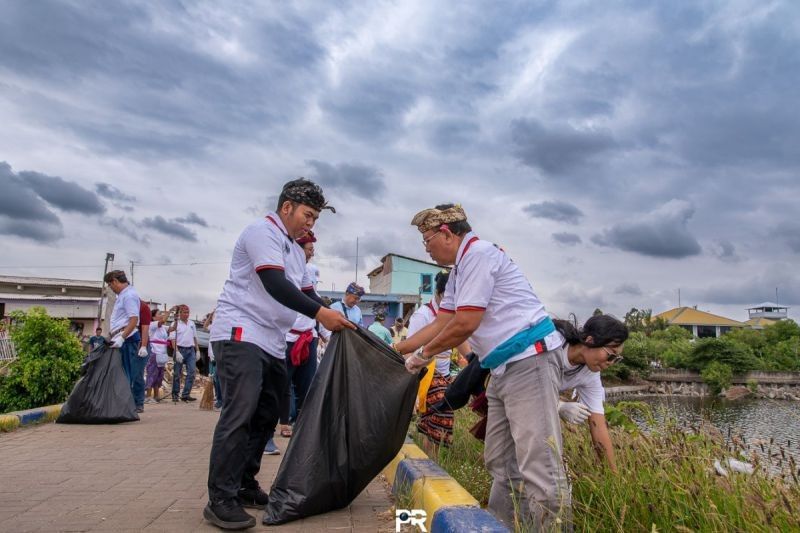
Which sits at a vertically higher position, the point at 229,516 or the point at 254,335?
the point at 254,335

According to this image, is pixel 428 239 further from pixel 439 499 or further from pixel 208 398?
pixel 208 398

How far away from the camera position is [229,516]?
331 cm

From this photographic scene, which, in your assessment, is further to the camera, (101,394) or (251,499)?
(101,394)

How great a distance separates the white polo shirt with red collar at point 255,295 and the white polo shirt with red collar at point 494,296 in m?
1.08

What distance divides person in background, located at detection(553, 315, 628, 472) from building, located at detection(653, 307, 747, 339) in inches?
3460

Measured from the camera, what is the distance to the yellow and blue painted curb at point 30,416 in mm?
7074

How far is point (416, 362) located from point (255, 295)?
105 cm

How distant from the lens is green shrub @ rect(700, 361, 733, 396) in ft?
185

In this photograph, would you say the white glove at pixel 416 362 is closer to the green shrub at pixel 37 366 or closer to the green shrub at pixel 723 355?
Result: the green shrub at pixel 37 366

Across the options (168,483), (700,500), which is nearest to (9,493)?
(168,483)

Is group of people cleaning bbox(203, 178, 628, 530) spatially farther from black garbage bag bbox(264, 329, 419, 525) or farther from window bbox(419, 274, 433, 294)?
window bbox(419, 274, 433, 294)

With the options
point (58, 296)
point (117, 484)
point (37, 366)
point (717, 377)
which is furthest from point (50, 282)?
point (717, 377)

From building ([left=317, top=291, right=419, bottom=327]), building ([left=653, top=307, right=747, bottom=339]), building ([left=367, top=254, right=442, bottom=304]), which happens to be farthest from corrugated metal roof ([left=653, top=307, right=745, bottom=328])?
building ([left=317, top=291, right=419, bottom=327])

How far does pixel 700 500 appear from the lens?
2762mm
